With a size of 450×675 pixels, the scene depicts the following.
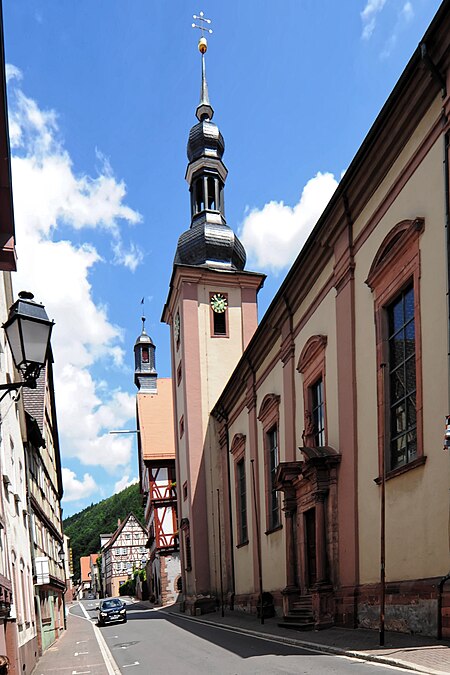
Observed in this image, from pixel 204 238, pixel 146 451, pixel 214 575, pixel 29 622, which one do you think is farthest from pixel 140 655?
pixel 146 451

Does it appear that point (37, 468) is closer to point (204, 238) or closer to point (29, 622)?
point (29, 622)

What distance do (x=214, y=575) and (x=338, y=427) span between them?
19145 millimetres

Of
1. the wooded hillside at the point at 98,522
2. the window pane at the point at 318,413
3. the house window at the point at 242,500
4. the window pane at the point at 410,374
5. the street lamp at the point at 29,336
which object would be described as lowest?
the wooded hillside at the point at 98,522

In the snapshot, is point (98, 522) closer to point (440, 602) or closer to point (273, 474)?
point (273, 474)

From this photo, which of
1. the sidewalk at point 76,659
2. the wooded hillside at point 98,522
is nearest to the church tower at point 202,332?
the sidewalk at point 76,659

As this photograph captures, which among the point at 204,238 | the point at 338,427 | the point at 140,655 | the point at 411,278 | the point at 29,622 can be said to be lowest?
the point at 140,655

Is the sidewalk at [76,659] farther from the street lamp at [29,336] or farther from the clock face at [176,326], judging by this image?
the clock face at [176,326]

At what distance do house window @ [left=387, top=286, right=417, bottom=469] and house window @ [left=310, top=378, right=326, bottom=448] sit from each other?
179 inches

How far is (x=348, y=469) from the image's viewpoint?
610 inches

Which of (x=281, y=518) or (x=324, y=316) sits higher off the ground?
(x=324, y=316)

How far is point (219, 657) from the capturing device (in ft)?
42.5

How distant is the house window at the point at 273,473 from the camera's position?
923 inches

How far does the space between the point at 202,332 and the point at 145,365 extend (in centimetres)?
3706

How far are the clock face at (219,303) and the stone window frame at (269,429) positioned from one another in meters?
10.9
